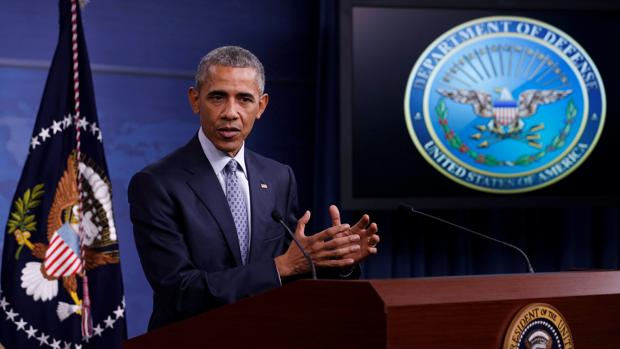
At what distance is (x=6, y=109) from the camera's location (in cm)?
379

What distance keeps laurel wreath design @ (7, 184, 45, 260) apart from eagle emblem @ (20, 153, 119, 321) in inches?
0.5

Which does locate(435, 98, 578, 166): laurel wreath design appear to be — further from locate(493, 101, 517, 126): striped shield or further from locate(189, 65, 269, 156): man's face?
locate(189, 65, 269, 156): man's face

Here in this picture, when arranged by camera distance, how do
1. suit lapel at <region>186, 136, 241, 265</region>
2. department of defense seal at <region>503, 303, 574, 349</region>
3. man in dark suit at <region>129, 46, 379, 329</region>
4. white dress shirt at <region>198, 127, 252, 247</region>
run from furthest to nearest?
white dress shirt at <region>198, 127, 252, 247</region>, suit lapel at <region>186, 136, 241, 265</region>, man in dark suit at <region>129, 46, 379, 329</region>, department of defense seal at <region>503, 303, 574, 349</region>

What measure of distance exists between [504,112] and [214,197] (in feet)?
8.30

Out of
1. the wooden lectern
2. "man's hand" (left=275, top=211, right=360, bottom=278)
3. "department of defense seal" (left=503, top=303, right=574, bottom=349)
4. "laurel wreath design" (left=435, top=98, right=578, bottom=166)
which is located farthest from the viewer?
"laurel wreath design" (left=435, top=98, right=578, bottom=166)

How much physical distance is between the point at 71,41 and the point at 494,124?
213 centimetres

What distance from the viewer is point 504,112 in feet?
13.9

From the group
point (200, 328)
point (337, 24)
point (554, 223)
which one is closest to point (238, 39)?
point (337, 24)

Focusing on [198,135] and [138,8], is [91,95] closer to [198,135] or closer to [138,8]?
[138,8]

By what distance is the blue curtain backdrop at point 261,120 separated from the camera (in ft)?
12.7

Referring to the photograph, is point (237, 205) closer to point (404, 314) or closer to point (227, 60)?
point (227, 60)

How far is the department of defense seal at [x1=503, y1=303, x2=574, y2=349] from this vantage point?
4.80 feet

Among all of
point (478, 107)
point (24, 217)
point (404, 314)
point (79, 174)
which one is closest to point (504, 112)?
point (478, 107)

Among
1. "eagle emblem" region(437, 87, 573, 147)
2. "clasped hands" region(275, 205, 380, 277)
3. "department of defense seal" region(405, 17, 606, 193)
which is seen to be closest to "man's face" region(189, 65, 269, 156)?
"clasped hands" region(275, 205, 380, 277)
